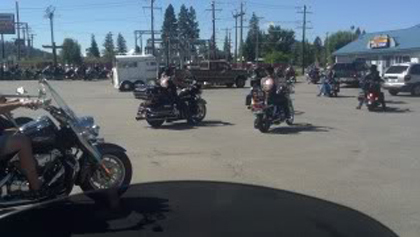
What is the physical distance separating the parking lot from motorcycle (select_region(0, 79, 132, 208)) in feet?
5.10

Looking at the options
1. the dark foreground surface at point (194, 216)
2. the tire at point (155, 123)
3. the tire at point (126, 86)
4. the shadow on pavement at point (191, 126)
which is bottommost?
the tire at point (126, 86)

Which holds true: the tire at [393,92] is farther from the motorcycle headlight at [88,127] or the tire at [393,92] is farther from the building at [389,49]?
the motorcycle headlight at [88,127]

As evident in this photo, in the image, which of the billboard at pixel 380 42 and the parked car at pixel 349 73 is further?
the billboard at pixel 380 42

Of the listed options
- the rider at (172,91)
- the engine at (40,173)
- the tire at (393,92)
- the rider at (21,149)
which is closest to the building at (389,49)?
the tire at (393,92)

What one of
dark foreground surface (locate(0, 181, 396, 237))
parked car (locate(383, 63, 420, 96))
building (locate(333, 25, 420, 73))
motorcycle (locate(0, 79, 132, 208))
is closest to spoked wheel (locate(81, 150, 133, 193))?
motorcycle (locate(0, 79, 132, 208))

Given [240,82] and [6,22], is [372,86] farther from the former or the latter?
[6,22]

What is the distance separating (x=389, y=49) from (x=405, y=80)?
79.1 ft

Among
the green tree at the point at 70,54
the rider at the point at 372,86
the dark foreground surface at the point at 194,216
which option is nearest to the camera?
the dark foreground surface at the point at 194,216

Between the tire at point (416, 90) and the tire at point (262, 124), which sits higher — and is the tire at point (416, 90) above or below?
below

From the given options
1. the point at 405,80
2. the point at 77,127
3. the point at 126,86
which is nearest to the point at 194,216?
the point at 77,127

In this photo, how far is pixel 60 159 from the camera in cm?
679

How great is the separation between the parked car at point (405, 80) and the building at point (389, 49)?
18877 mm

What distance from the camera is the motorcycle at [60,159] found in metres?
6.50

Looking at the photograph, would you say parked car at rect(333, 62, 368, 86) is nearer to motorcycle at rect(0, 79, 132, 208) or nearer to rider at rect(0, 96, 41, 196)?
motorcycle at rect(0, 79, 132, 208)
